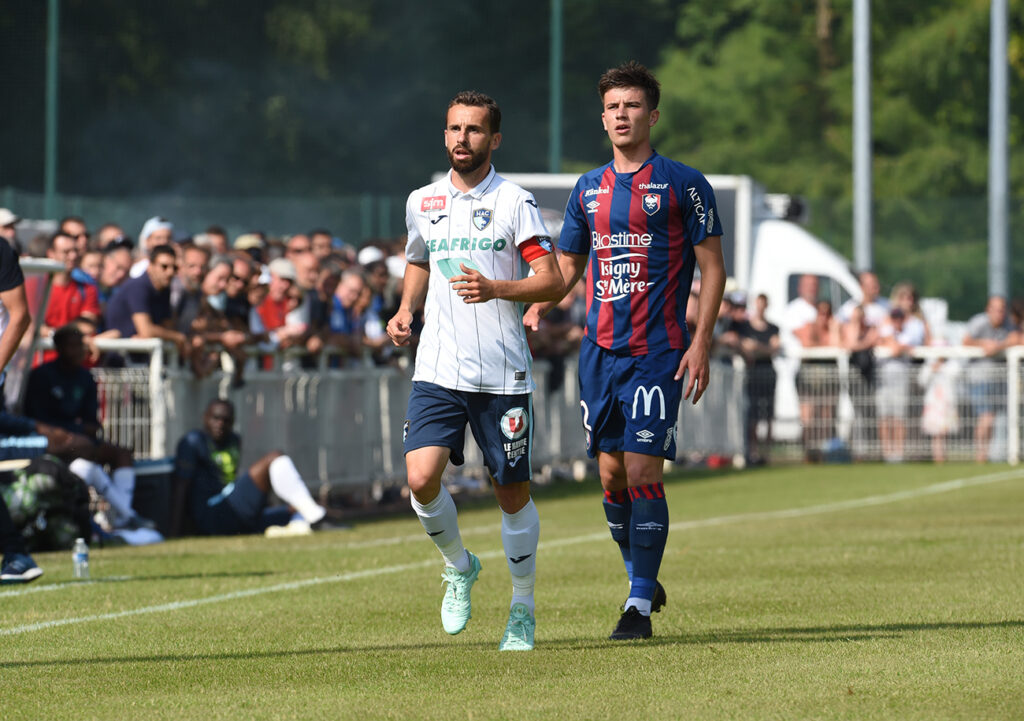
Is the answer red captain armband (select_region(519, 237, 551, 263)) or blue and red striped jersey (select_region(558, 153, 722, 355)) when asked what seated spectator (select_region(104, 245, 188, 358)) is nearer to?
blue and red striped jersey (select_region(558, 153, 722, 355))

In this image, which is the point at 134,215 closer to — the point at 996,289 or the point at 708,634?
the point at 996,289

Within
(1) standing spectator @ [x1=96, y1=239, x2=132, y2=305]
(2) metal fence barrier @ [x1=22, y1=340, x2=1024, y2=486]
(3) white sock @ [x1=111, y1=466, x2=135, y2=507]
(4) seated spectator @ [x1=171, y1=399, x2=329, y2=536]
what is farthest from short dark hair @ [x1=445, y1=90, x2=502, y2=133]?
(2) metal fence barrier @ [x1=22, y1=340, x2=1024, y2=486]

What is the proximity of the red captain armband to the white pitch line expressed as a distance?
108 inches

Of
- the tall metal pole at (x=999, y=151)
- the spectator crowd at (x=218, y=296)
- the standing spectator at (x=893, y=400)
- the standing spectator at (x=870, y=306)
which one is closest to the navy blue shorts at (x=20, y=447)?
the spectator crowd at (x=218, y=296)

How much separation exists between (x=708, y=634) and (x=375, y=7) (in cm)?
4985

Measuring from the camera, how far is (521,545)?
25.8 ft

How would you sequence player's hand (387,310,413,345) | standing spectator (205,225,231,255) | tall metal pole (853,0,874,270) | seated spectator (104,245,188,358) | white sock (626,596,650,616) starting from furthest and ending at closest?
tall metal pole (853,0,874,270) → standing spectator (205,225,231,255) → seated spectator (104,245,188,358) → white sock (626,596,650,616) → player's hand (387,310,413,345)

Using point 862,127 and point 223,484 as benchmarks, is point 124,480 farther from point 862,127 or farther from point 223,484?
point 862,127

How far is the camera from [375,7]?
56.3 metres

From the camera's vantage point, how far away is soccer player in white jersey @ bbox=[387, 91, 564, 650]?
7.56 meters

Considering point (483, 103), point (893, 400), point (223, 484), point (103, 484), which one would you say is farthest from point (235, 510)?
point (893, 400)

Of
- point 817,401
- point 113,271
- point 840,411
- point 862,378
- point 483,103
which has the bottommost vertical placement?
point 840,411

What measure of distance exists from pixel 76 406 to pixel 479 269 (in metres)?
6.34

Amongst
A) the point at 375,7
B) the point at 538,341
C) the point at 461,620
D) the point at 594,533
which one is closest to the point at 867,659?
the point at 461,620
